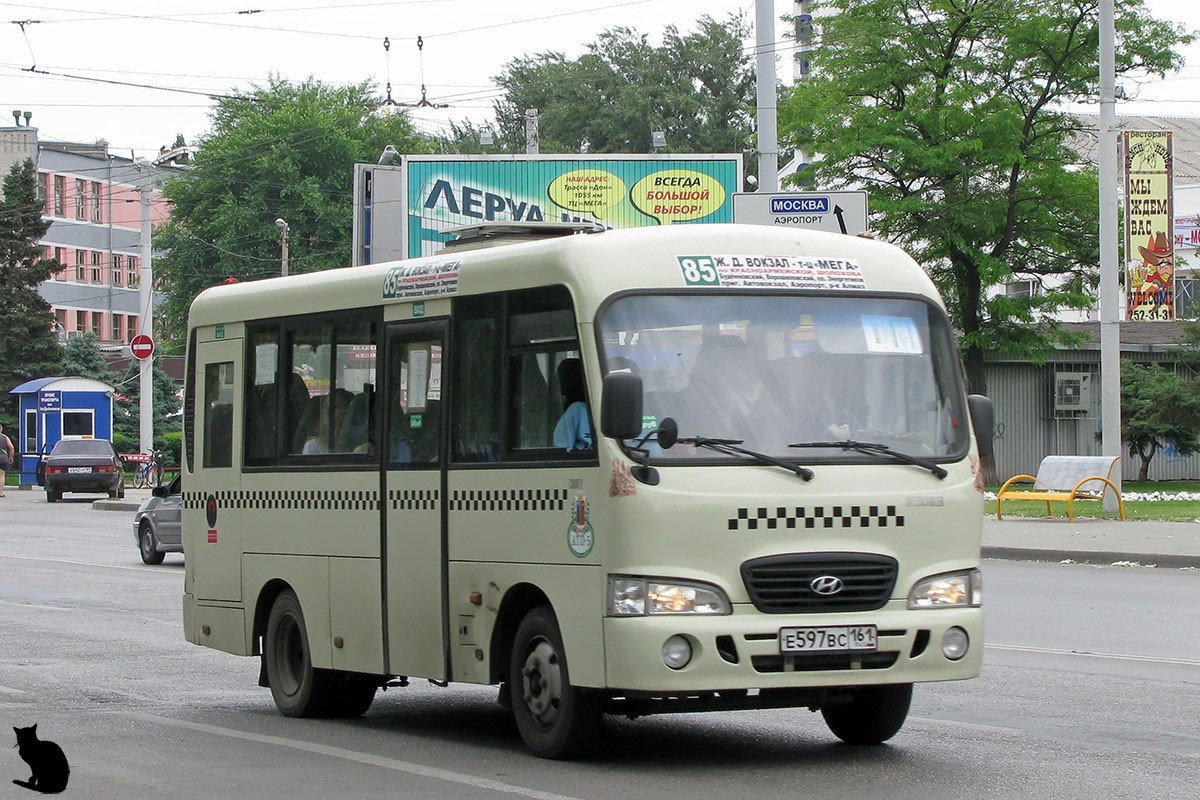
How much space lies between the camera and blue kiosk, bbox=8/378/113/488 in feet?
195

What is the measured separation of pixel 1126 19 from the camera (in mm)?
39906

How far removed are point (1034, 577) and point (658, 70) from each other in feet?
225

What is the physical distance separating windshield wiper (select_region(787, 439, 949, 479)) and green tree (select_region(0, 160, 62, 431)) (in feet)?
217

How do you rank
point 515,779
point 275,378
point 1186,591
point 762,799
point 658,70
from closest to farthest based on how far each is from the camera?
1. point 762,799
2. point 515,779
3. point 275,378
4. point 1186,591
5. point 658,70

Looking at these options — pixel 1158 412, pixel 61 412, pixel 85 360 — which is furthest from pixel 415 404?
pixel 85 360

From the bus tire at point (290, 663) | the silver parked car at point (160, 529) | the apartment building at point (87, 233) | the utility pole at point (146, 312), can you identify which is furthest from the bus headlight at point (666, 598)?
the apartment building at point (87, 233)

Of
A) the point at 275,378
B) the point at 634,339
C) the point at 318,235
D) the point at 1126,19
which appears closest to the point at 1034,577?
the point at 275,378

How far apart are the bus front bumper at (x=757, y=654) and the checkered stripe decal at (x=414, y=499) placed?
1795 millimetres

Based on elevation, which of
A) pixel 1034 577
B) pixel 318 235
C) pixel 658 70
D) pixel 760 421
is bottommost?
pixel 1034 577

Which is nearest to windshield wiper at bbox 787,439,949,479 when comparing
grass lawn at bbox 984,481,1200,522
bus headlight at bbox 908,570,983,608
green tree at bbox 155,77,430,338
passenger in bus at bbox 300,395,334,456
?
bus headlight at bbox 908,570,983,608

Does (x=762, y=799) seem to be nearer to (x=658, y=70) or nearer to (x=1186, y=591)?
(x=1186, y=591)

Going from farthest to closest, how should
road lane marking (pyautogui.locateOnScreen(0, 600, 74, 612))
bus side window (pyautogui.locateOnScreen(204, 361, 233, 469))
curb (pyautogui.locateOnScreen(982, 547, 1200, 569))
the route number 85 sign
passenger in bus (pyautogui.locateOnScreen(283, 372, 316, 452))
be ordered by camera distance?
1. curb (pyautogui.locateOnScreen(982, 547, 1200, 569))
2. road lane marking (pyautogui.locateOnScreen(0, 600, 74, 612))
3. bus side window (pyautogui.locateOnScreen(204, 361, 233, 469))
4. passenger in bus (pyautogui.locateOnScreen(283, 372, 316, 452))
5. the route number 85 sign

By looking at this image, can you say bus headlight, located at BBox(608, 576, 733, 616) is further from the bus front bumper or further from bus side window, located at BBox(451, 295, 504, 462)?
bus side window, located at BBox(451, 295, 504, 462)

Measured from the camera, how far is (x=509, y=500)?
29.7 ft
